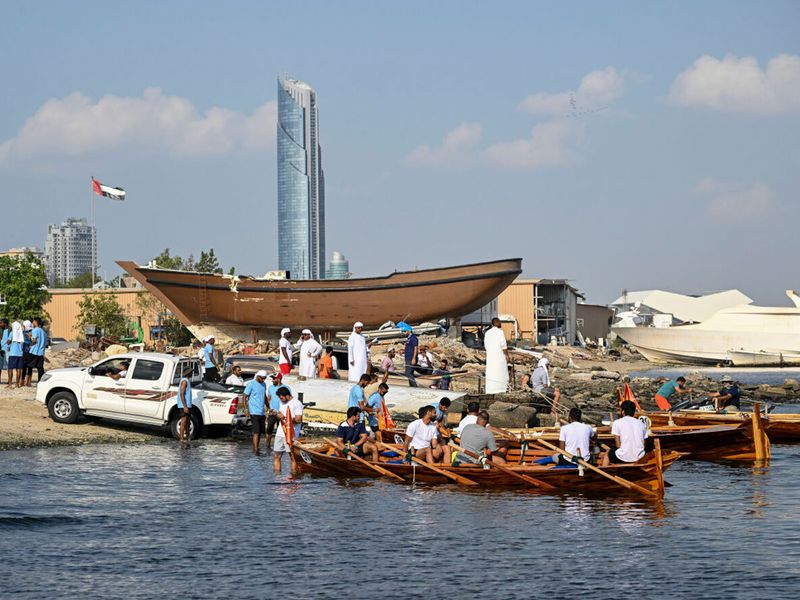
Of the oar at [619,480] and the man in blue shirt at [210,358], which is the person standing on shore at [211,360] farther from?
the oar at [619,480]

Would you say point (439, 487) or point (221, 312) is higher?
point (221, 312)

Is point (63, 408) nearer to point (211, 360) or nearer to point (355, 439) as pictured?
point (211, 360)

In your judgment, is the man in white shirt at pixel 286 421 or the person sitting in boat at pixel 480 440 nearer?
the person sitting in boat at pixel 480 440

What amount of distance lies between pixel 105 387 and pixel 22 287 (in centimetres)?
3885

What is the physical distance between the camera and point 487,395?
83.6 ft

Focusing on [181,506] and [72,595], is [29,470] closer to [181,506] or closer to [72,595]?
[181,506]

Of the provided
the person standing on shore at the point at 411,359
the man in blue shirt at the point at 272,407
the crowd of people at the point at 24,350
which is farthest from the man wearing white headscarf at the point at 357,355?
the crowd of people at the point at 24,350

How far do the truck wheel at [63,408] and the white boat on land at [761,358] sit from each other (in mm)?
59915

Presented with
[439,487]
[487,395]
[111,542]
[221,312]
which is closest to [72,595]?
[111,542]

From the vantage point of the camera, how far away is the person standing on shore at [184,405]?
22453mm

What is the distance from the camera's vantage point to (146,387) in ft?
75.8

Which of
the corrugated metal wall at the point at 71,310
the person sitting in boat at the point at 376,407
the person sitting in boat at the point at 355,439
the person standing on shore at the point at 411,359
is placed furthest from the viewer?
the corrugated metal wall at the point at 71,310

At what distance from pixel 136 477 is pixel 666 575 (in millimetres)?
10153

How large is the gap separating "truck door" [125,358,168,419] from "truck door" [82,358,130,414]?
152mm
